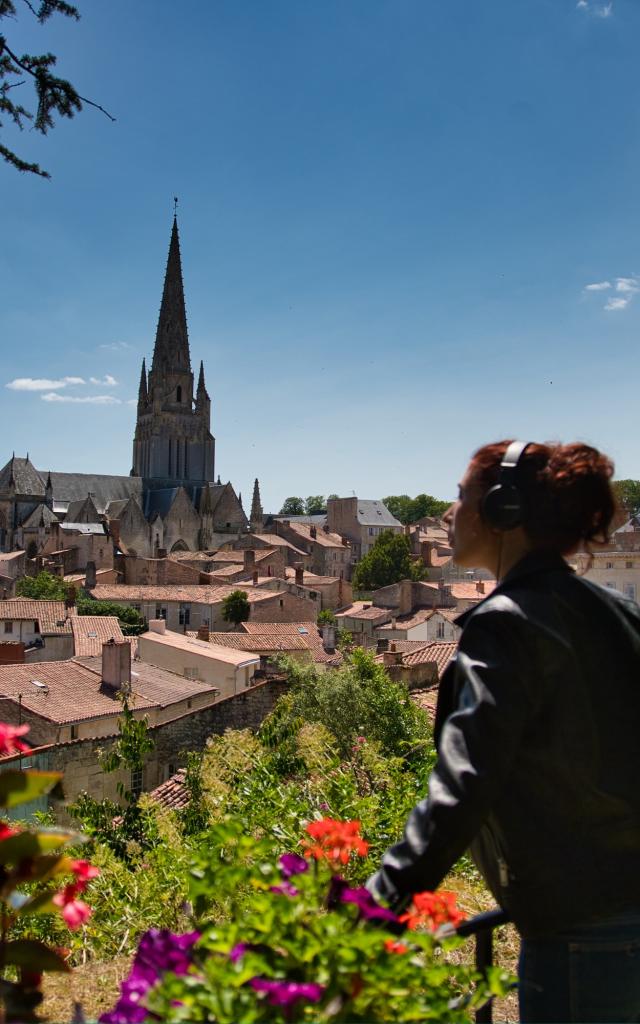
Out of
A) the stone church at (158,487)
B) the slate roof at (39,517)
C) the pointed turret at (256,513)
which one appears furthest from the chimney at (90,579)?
the pointed turret at (256,513)

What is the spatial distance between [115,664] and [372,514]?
247ft

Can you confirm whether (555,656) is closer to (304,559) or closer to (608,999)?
(608,999)

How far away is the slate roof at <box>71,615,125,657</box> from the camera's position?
2975 cm

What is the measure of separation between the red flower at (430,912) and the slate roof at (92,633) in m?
27.6

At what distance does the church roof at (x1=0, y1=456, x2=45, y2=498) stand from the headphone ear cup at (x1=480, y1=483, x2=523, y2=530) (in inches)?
3557

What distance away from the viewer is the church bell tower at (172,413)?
332ft

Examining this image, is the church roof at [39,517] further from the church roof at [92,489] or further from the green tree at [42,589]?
the green tree at [42,589]

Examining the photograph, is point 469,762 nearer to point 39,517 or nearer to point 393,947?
point 393,947

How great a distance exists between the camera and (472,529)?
234 cm

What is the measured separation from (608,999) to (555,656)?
0.82m

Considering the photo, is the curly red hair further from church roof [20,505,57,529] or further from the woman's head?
church roof [20,505,57,529]

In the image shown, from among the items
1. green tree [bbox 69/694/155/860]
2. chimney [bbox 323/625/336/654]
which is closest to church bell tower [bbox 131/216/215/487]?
chimney [bbox 323/625/336/654]

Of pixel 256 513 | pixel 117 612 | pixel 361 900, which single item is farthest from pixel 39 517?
pixel 361 900

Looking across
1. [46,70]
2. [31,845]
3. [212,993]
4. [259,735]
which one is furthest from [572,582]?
[259,735]
